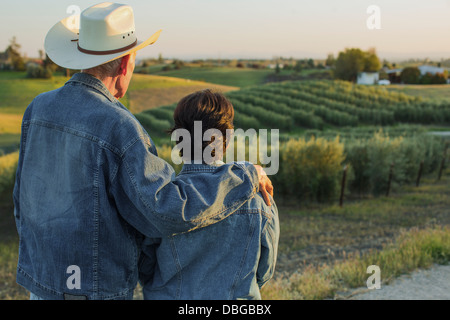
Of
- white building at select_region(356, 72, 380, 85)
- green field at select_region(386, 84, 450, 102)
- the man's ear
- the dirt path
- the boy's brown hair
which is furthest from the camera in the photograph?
white building at select_region(356, 72, 380, 85)

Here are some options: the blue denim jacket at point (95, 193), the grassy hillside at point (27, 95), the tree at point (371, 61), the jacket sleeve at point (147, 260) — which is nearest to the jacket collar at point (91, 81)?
the blue denim jacket at point (95, 193)

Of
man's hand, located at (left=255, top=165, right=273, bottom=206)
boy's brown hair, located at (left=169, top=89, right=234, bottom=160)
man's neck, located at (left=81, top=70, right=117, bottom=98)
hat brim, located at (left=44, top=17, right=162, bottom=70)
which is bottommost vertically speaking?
man's hand, located at (left=255, top=165, right=273, bottom=206)

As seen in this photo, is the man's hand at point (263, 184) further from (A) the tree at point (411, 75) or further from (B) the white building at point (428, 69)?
(B) the white building at point (428, 69)

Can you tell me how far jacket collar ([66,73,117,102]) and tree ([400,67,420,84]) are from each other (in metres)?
58.1

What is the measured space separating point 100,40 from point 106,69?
12cm

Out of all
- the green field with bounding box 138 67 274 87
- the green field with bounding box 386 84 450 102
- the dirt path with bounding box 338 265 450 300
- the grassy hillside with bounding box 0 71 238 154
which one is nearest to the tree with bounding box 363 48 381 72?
the green field with bounding box 386 84 450 102

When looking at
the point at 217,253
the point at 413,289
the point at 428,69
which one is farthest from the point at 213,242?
the point at 428,69

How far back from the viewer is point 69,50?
1859 mm

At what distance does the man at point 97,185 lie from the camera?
1.58 m

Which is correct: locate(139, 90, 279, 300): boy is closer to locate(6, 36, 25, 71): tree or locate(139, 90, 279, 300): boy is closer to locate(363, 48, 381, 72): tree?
locate(6, 36, 25, 71): tree

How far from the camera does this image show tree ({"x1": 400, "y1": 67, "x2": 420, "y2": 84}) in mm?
53125

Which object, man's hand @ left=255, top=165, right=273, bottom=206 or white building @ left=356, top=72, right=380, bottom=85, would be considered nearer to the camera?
man's hand @ left=255, top=165, right=273, bottom=206

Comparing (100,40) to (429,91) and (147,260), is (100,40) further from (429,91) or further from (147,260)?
(429,91)

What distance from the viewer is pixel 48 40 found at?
191cm
